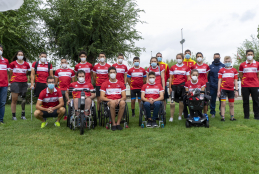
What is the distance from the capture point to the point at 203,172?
262cm

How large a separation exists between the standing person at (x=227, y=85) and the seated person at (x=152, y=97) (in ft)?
6.21

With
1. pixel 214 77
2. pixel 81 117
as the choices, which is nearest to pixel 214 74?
pixel 214 77

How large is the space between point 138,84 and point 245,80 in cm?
309

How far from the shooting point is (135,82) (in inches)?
259

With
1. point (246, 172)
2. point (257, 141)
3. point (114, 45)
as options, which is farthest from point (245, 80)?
point (114, 45)

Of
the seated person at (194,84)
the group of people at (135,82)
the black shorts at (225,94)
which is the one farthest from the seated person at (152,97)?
the black shorts at (225,94)

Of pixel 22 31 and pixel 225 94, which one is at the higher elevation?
pixel 22 31

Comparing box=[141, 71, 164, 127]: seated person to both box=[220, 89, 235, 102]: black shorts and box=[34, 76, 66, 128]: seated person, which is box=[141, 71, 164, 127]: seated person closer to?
box=[220, 89, 235, 102]: black shorts

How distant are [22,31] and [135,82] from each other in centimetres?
1040

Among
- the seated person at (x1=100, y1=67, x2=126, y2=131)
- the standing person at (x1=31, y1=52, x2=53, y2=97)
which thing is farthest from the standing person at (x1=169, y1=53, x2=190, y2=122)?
the standing person at (x1=31, y1=52, x2=53, y2=97)

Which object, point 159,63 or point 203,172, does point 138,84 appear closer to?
point 159,63

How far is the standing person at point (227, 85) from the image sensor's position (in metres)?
6.12

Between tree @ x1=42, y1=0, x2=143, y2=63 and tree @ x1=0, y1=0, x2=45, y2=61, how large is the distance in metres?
0.79

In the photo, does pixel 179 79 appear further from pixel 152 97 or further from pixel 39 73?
pixel 39 73
